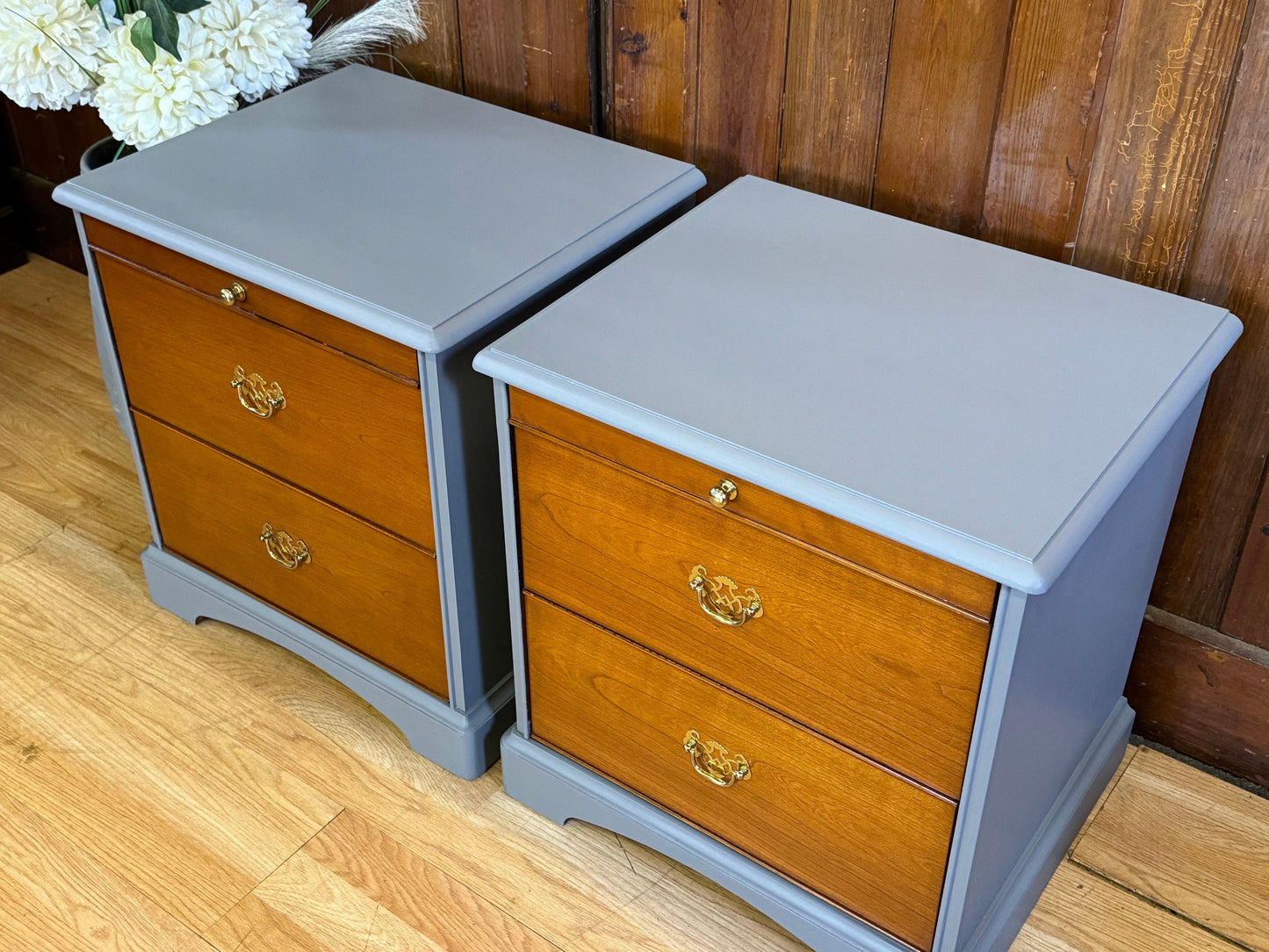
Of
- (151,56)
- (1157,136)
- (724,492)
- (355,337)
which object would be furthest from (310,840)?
(1157,136)

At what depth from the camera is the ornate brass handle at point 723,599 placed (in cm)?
117

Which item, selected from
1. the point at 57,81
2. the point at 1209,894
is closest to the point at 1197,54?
the point at 1209,894

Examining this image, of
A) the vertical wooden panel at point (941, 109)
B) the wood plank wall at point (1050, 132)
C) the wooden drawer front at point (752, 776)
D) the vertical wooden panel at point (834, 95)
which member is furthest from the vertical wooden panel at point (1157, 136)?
the wooden drawer front at point (752, 776)

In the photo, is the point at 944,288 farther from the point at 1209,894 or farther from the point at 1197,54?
the point at 1209,894

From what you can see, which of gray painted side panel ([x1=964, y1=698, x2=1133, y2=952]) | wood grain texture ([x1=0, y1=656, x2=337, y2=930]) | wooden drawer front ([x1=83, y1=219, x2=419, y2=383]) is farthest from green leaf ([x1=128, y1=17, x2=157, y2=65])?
gray painted side panel ([x1=964, y1=698, x2=1133, y2=952])

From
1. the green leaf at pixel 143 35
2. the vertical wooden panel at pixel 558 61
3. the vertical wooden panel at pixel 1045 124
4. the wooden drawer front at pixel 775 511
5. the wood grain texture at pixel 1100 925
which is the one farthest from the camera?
the vertical wooden panel at pixel 558 61

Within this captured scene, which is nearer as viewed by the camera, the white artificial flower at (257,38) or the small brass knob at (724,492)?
the small brass knob at (724,492)

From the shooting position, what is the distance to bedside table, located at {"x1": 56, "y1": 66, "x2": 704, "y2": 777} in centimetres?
132

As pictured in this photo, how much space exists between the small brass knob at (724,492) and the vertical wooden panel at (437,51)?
36.3 inches

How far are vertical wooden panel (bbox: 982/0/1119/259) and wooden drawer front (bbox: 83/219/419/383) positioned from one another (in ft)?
2.14

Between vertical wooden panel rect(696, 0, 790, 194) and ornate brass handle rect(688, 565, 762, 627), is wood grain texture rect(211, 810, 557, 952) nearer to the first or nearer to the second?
ornate brass handle rect(688, 565, 762, 627)

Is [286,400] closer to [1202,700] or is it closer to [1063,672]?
[1063,672]

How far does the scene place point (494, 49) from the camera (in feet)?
5.65

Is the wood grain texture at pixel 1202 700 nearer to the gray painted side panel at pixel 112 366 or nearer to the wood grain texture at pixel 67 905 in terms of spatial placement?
the wood grain texture at pixel 67 905
